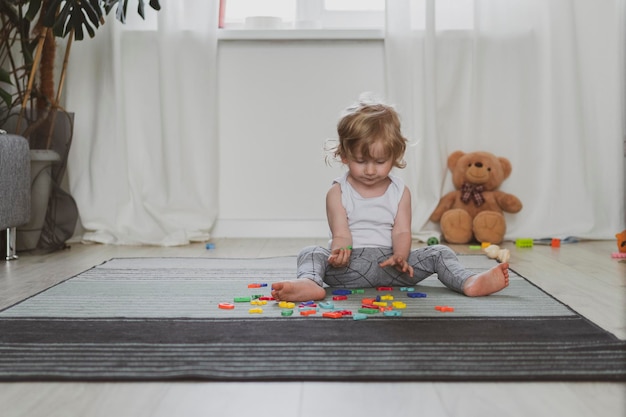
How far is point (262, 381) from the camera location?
1.22 meters

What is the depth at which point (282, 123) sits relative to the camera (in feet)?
11.4

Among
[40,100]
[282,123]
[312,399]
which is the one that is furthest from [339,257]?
[40,100]

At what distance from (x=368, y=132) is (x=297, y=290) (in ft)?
1.55

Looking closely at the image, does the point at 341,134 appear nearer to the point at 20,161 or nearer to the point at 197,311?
the point at 197,311

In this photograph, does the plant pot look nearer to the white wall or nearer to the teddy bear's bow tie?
the white wall

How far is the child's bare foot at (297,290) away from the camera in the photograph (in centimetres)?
177

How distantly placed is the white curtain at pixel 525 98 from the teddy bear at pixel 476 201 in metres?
0.07

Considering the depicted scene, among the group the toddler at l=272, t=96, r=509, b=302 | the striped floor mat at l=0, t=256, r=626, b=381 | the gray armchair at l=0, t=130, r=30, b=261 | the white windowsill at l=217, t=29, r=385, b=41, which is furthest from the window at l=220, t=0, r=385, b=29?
the striped floor mat at l=0, t=256, r=626, b=381

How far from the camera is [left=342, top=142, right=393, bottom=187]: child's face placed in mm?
2008

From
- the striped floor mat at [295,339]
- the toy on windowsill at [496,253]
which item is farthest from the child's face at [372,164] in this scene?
the toy on windowsill at [496,253]

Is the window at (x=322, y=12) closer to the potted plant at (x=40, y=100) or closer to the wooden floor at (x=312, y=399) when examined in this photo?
the potted plant at (x=40, y=100)

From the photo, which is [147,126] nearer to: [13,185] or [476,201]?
[13,185]

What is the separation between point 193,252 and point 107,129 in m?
0.80

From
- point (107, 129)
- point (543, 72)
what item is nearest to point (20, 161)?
point (107, 129)
